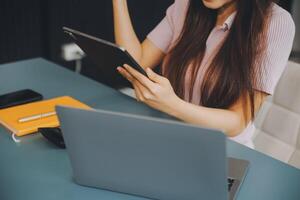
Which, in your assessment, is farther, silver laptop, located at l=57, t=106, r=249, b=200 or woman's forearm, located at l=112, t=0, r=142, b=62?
woman's forearm, located at l=112, t=0, r=142, b=62

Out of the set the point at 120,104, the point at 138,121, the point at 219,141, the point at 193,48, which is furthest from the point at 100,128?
the point at 193,48

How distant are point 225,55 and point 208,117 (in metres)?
0.28

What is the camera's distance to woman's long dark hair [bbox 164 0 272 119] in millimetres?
1370

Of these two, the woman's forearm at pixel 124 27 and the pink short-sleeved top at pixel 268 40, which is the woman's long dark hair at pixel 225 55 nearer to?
the pink short-sleeved top at pixel 268 40

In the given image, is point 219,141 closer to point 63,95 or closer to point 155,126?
point 155,126

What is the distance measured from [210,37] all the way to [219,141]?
841 mm

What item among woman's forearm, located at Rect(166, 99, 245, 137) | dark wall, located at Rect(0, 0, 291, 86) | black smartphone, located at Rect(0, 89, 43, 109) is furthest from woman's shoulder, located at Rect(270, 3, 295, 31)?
dark wall, located at Rect(0, 0, 291, 86)

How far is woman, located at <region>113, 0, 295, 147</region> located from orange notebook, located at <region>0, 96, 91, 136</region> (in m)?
0.22

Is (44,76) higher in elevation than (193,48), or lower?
lower

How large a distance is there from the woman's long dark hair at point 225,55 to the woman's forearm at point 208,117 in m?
0.07

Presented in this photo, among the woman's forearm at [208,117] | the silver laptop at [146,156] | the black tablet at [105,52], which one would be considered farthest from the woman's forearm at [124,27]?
the silver laptop at [146,156]

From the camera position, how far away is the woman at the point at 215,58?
1229 mm

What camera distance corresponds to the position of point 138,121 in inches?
31.2

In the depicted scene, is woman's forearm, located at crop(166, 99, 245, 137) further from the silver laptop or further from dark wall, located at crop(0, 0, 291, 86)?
dark wall, located at crop(0, 0, 291, 86)
